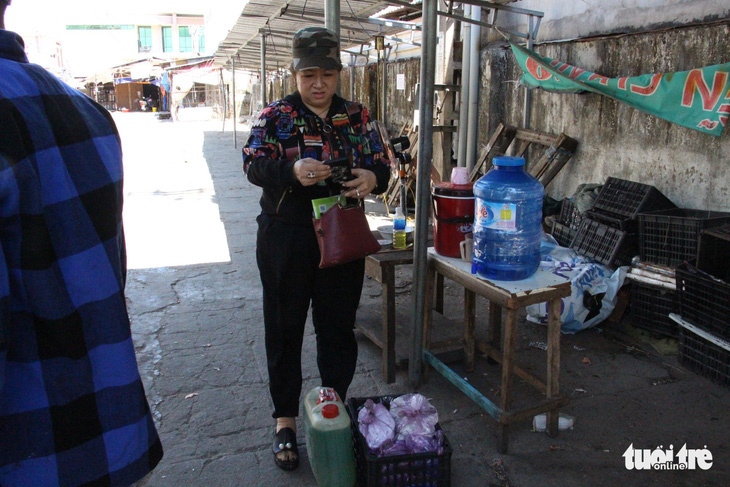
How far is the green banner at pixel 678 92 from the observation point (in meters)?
4.14

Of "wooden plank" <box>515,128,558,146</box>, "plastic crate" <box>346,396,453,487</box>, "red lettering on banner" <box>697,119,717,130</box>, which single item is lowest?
"plastic crate" <box>346,396,453,487</box>

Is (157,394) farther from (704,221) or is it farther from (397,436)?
(704,221)

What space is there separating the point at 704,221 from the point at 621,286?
0.77m

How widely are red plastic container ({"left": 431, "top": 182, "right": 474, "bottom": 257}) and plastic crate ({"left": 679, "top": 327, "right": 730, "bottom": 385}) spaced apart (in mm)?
1848

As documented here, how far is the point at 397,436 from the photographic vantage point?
264cm

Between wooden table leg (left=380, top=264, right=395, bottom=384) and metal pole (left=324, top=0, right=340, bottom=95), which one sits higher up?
metal pole (left=324, top=0, right=340, bottom=95)

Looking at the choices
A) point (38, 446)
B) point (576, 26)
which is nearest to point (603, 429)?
point (38, 446)

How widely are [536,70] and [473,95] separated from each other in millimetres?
1912

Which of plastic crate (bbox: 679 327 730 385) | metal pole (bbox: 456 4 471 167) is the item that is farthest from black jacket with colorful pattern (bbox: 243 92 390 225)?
metal pole (bbox: 456 4 471 167)

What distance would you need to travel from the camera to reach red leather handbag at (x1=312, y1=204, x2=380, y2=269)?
8.54ft

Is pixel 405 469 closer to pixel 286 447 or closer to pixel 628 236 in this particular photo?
pixel 286 447

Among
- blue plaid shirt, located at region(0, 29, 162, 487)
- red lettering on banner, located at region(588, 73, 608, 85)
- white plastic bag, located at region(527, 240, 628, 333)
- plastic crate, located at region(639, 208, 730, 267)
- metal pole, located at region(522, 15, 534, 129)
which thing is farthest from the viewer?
metal pole, located at region(522, 15, 534, 129)

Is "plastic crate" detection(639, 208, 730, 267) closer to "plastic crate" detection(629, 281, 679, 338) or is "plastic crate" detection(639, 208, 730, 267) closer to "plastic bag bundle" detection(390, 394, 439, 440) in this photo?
"plastic crate" detection(629, 281, 679, 338)

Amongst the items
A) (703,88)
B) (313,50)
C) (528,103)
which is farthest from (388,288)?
(528,103)
